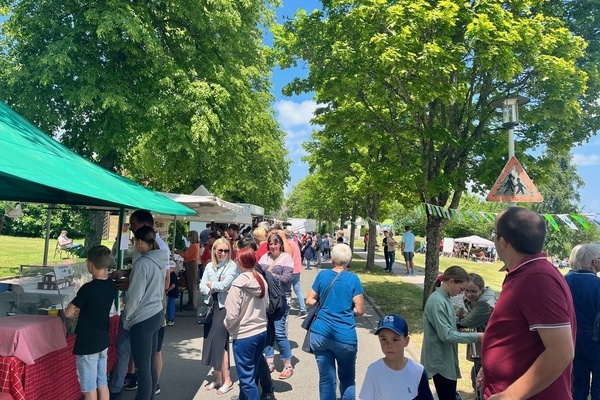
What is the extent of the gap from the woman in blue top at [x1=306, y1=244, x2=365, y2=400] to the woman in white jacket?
0.58 meters

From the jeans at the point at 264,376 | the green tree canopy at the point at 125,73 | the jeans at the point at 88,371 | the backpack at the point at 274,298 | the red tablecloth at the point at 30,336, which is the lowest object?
the jeans at the point at 264,376

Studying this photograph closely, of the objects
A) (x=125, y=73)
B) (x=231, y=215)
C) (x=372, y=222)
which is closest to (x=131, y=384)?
(x=125, y=73)

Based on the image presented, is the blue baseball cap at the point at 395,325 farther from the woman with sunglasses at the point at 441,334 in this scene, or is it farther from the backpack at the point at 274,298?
the backpack at the point at 274,298

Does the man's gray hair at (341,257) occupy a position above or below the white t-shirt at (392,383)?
above

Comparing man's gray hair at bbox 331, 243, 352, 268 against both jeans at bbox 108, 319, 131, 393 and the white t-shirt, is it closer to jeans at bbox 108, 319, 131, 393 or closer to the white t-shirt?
the white t-shirt

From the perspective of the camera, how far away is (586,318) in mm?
4000

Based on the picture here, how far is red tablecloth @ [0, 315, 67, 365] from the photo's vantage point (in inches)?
142

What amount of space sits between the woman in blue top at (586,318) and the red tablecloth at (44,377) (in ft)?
16.0

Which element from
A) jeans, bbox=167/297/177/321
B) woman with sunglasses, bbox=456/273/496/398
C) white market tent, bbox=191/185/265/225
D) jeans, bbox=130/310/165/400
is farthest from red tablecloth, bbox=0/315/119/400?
white market tent, bbox=191/185/265/225

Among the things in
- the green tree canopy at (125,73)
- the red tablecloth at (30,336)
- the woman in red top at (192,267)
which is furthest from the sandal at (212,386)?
the green tree canopy at (125,73)

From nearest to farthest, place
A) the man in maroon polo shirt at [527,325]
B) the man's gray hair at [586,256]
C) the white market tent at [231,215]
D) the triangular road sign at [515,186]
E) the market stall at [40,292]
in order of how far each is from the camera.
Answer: the man in maroon polo shirt at [527,325]
the market stall at [40,292]
the man's gray hair at [586,256]
the triangular road sign at [515,186]
the white market tent at [231,215]

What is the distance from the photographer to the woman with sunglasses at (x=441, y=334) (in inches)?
139

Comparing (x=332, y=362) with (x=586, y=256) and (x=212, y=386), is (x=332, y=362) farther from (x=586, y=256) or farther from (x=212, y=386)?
(x=586, y=256)

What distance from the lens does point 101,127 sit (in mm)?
8789
